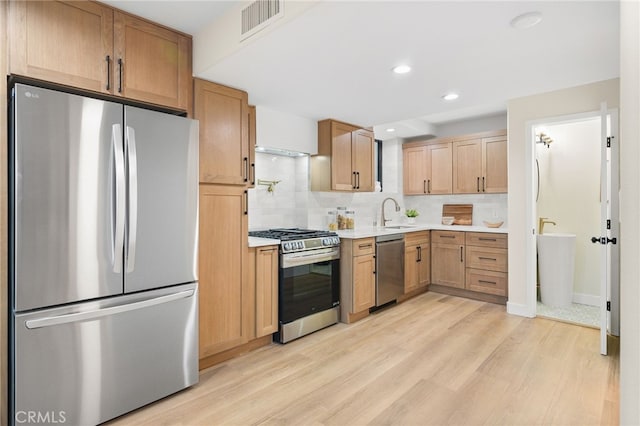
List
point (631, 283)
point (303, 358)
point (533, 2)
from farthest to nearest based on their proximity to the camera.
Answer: point (303, 358)
point (533, 2)
point (631, 283)

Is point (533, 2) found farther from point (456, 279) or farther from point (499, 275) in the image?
point (456, 279)

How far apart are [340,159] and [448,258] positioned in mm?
2135

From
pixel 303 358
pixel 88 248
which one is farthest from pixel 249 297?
pixel 88 248

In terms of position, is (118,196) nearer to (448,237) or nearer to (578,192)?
(448,237)

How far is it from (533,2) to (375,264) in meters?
2.89

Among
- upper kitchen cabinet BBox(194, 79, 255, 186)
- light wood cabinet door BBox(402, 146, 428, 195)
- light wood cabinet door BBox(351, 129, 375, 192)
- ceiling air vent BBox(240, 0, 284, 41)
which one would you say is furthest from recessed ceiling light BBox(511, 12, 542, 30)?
light wood cabinet door BBox(402, 146, 428, 195)

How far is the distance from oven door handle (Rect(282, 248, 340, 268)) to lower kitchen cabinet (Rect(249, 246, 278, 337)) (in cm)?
10

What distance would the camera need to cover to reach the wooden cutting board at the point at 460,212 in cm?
538

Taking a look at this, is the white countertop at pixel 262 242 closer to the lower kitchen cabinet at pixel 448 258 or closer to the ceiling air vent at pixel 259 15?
the ceiling air vent at pixel 259 15

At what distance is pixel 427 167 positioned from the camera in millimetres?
5562

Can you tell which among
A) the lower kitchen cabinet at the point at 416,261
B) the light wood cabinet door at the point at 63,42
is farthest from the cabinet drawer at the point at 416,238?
the light wood cabinet door at the point at 63,42

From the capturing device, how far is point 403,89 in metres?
3.03

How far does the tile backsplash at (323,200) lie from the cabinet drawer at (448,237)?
0.70 m

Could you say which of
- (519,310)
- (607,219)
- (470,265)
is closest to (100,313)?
(607,219)
